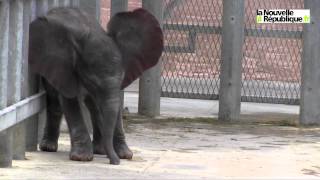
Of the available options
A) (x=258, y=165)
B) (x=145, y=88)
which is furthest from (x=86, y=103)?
(x=145, y=88)

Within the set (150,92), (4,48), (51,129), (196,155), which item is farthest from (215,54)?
(4,48)

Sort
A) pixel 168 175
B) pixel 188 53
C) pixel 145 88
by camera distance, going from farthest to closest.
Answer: pixel 188 53
pixel 145 88
pixel 168 175

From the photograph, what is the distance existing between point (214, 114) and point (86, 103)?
4.74 metres

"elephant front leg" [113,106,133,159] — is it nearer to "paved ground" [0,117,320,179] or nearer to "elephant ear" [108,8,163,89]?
"paved ground" [0,117,320,179]

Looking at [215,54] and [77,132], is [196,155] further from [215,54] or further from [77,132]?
[215,54]

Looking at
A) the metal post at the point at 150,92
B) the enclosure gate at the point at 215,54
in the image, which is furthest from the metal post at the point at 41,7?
the enclosure gate at the point at 215,54

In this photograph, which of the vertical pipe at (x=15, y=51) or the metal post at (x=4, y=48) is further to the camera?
the vertical pipe at (x=15, y=51)

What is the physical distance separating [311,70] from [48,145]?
431 centimetres

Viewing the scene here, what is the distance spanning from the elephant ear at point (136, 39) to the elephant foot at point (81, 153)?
0.66 m

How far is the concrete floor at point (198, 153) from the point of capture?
6668 mm

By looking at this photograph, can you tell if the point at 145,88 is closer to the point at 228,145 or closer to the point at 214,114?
the point at 214,114

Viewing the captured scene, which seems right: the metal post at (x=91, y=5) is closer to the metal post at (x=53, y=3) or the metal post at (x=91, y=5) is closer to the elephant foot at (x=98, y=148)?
the metal post at (x=53, y=3)

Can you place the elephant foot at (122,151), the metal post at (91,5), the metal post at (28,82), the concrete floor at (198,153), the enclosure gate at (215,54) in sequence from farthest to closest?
the enclosure gate at (215,54) < the metal post at (91,5) < the elephant foot at (122,151) < the concrete floor at (198,153) < the metal post at (28,82)

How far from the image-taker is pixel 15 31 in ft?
20.3
